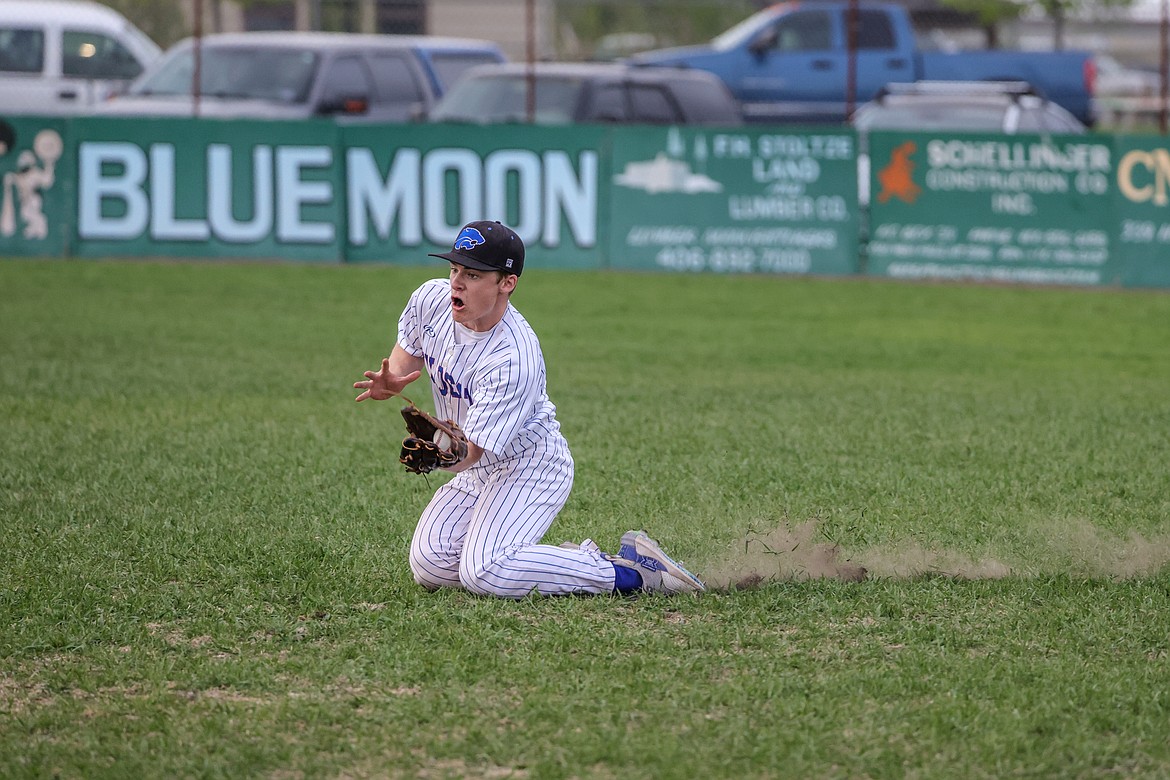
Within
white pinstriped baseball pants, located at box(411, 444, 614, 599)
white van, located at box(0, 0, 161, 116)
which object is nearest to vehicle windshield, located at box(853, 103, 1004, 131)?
→ white van, located at box(0, 0, 161, 116)

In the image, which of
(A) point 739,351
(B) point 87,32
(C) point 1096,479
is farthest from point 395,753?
(B) point 87,32

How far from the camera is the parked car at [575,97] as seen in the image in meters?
17.6

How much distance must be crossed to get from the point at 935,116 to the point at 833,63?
4.32 metres

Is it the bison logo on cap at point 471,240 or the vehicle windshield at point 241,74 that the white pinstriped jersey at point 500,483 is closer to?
the bison logo on cap at point 471,240

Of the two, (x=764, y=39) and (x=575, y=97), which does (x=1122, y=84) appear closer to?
(x=764, y=39)

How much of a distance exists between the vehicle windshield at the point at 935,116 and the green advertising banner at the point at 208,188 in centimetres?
678

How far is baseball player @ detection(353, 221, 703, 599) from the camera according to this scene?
5.01m

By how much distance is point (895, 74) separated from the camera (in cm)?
2255

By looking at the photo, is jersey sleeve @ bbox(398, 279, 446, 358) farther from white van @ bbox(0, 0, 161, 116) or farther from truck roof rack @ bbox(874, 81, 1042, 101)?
white van @ bbox(0, 0, 161, 116)

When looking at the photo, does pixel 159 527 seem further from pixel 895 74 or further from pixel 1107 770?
pixel 895 74

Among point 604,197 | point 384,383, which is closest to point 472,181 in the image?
point 604,197

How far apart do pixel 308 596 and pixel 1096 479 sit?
414 centimetres

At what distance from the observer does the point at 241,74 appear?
18312mm

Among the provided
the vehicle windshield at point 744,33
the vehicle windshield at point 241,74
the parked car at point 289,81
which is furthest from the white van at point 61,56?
the vehicle windshield at point 744,33
